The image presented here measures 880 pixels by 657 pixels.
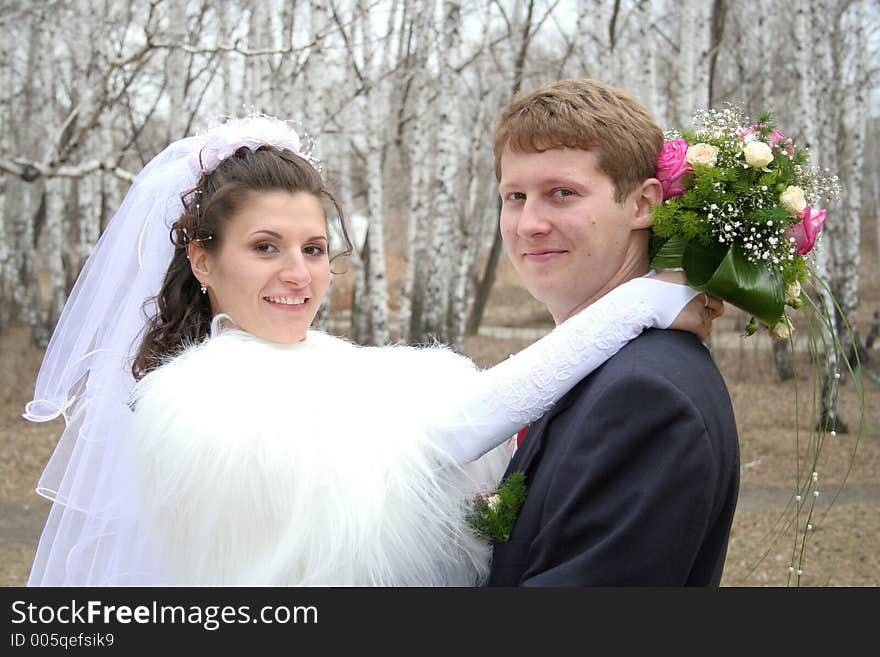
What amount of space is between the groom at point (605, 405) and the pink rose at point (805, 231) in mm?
367

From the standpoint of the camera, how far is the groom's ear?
7.39 ft

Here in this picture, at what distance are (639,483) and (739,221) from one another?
0.74m

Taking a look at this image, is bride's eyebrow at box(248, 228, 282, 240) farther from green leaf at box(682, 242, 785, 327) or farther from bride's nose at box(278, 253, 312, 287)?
green leaf at box(682, 242, 785, 327)

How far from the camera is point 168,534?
7.41 feet

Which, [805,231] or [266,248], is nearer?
[805,231]

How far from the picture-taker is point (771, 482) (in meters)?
9.71

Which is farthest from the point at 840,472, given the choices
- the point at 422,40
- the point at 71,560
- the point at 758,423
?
the point at 71,560

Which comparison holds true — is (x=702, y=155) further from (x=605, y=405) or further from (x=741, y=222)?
(x=605, y=405)

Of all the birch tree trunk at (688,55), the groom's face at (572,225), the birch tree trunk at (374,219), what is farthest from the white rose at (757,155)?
the birch tree trunk at (374,219)

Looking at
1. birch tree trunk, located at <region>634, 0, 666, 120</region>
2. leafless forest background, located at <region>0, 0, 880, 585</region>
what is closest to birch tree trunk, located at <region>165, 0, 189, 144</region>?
leafless forest background, located at <region>0, 0, 880, 585</region>

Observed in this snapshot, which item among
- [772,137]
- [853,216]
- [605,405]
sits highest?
[772,137]

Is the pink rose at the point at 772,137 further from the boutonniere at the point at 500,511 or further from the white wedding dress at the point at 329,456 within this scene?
the boutonniere at the point at 500,511

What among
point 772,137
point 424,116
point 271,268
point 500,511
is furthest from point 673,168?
point 424,116

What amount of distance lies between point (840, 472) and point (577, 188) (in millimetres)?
8987
